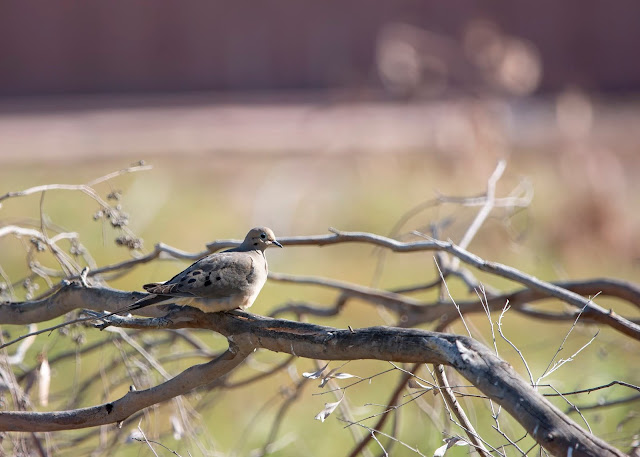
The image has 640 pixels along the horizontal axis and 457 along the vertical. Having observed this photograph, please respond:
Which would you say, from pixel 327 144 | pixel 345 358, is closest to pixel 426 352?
pixel 345 358

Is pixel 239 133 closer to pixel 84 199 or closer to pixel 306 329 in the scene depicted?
pixel 84 199

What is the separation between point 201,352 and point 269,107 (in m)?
11.8

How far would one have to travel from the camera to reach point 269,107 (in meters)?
16.1

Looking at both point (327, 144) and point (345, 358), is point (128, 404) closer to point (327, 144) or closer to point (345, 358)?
point (345, 358)

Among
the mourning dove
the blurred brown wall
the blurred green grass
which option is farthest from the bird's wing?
the blurred brown wall

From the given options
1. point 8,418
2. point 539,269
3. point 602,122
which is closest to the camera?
point 8,418

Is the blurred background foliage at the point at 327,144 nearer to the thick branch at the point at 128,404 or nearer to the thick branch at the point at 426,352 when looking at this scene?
the thick branch at the point at 128,404

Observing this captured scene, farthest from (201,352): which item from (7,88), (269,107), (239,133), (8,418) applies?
(7,88)

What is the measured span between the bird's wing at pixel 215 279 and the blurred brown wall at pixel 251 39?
40.4 ft

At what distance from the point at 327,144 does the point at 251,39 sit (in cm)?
331

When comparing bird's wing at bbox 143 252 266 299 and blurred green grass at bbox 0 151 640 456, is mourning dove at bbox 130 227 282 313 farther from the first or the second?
blurred green grass at bbox 0 151 640 456

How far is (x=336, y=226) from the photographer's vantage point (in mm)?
10078

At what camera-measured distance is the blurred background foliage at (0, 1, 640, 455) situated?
23.0 feet

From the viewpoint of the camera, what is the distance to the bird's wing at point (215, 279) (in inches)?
120
